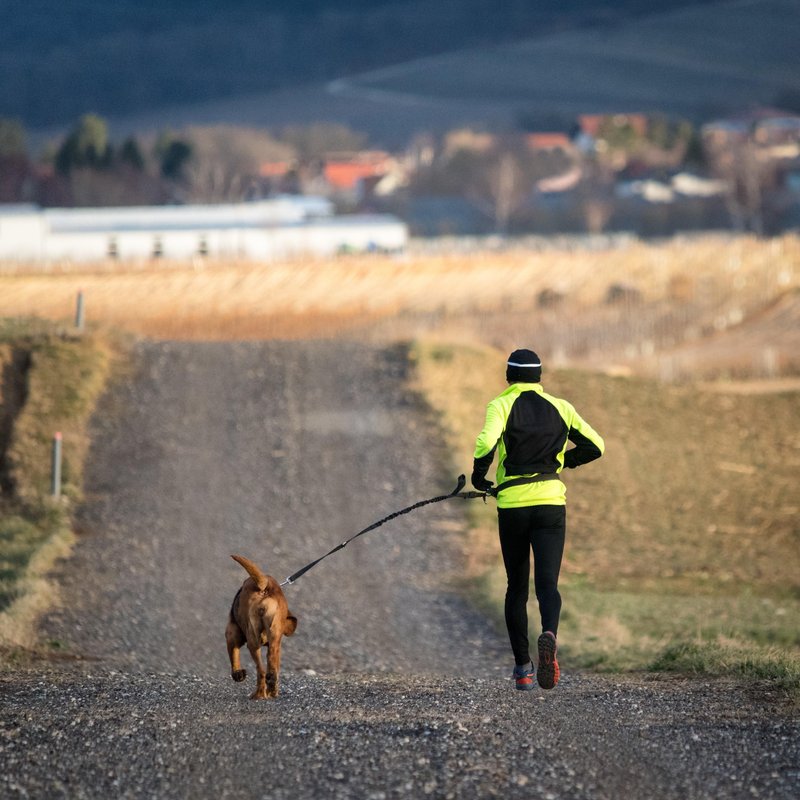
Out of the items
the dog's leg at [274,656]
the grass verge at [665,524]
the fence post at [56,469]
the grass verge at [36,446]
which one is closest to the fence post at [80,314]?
the grass verge at [36,446]

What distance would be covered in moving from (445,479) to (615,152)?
13473 cm

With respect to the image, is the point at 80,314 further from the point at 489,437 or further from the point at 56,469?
the point at 489,437

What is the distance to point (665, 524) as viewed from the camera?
21.1m

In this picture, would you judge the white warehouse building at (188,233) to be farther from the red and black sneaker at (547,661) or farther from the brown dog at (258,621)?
the red and black sneaker at (547,661)

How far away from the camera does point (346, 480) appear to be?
20875mm

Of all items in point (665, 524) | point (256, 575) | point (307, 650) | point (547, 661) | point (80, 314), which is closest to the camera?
point (256, 575)

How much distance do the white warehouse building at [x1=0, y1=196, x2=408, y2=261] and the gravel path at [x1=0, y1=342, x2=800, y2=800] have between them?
41429 millimetres

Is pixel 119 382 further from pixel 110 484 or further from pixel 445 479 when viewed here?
pixel 445 479

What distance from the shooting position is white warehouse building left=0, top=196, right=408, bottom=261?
6850cm

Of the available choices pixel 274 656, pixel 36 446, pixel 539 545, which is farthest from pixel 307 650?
pixel 36 446

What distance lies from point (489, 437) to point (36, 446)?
1439cm

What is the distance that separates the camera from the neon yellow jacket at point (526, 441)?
8.29 metres

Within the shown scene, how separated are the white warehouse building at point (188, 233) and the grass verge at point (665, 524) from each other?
39.2 m

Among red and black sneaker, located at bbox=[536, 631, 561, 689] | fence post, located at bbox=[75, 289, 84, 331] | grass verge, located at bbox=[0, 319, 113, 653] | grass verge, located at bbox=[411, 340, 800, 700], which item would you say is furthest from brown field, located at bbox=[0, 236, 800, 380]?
red and black sneaker, located at bbox=[536, 631, 561, 689]
